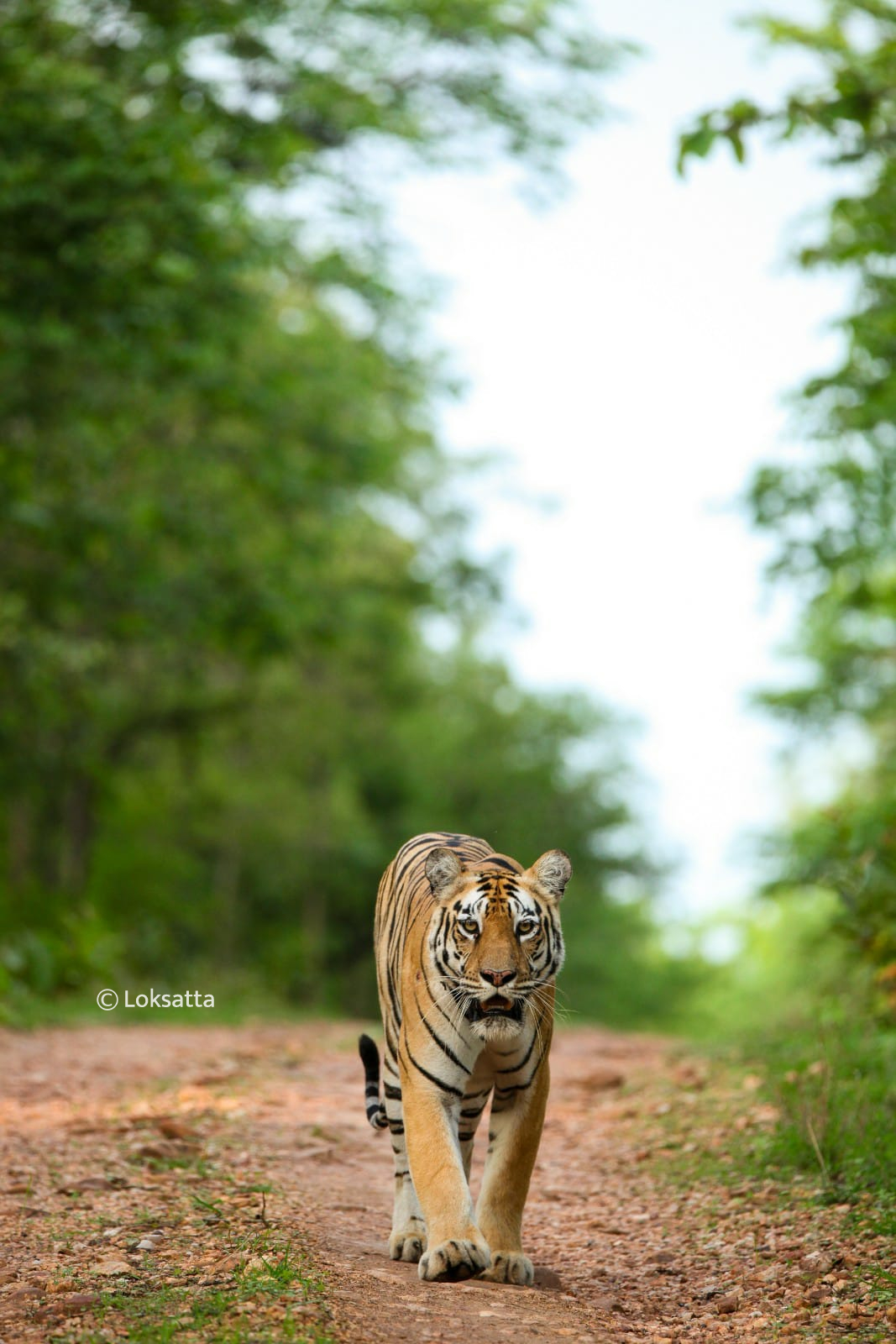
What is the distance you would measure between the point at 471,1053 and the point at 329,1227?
107 cm

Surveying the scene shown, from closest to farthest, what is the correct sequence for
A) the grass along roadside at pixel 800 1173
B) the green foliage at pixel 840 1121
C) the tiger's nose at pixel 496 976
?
the tiger's nose at pixel 496 976
the grass along roadside at pixel 800 1173
the green foliage at pixel 840 1121

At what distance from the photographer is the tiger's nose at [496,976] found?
4703 millimetres

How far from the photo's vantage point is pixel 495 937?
4.75 metres

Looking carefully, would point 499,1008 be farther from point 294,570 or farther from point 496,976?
point 294,570

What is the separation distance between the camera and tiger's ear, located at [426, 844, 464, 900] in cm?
502

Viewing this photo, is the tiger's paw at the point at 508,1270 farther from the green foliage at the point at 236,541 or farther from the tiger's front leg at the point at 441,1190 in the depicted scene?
the green foliage at the point at 236,541

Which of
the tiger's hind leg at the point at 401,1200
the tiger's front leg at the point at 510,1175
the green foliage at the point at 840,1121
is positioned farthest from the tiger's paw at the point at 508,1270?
the green foliage at the point at 840,1121

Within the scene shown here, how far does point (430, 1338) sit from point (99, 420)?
45.7ft

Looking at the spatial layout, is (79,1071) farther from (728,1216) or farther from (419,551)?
(419,551)

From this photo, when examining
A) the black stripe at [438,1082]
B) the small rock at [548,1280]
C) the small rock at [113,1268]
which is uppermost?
the black stripe at [438,1082]

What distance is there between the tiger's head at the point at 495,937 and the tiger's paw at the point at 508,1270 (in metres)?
0.79

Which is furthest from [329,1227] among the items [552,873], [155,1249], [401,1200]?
[552,873]

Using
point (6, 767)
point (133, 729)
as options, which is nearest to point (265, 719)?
point (133, 729)

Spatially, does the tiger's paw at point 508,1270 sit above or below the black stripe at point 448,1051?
below
